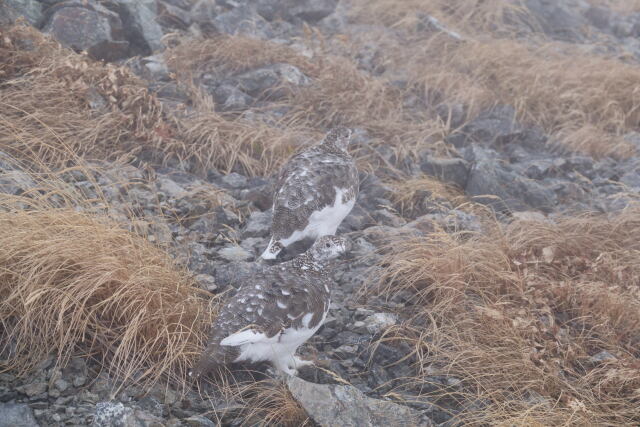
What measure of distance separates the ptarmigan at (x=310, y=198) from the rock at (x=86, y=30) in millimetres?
2805

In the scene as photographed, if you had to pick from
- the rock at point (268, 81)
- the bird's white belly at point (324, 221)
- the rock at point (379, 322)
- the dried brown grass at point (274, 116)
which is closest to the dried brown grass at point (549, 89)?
the dried brown grass at point (274, 116)

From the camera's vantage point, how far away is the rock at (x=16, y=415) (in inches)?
111

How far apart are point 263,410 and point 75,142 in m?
2.98

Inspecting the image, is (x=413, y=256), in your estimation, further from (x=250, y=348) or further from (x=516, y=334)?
(x=250, y=348)

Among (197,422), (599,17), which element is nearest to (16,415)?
(197,422)

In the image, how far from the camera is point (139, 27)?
278 inches

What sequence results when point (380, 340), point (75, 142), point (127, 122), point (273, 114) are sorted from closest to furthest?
point (380, 340), point (75, 142), point (127, 122), point (273, 114)

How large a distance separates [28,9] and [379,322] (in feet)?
15.6

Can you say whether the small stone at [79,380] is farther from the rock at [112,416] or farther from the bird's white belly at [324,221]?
the bird's white belly at [324,221]

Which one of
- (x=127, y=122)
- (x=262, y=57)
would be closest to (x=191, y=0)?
(x=262, y=57)

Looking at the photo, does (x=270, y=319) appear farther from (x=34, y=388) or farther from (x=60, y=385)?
(x=34, y=388)

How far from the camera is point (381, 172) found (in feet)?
20.0

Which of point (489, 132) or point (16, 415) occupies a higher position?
point (16, 415)

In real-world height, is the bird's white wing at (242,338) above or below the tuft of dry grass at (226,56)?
above
